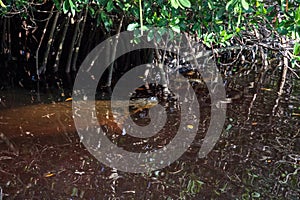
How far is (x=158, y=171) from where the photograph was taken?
3486mm

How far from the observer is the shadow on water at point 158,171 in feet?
10.4

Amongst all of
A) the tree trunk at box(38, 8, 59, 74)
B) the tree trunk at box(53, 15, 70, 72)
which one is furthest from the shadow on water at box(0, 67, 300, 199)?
the tree trunk at box(53, 15, 70, 72)

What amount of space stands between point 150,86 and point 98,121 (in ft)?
4.98

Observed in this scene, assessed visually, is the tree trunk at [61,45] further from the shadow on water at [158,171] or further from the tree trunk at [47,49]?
the shadow on water at [158,171]

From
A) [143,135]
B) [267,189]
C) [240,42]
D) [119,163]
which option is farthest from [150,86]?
[267,189]

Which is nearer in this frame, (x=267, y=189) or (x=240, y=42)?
(x=267, y=189)

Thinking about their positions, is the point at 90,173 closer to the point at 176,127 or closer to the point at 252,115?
the point at 176,127

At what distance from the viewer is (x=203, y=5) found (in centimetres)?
326

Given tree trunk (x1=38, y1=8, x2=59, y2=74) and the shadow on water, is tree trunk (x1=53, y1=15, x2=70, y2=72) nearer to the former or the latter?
tree trunk (x1=38, y1=8, x2=59, y2=74)

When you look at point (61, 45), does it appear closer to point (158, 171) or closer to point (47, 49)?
point (47, 49)

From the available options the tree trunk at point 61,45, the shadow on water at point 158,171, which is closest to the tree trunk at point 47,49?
the tree trunk at point 61,45

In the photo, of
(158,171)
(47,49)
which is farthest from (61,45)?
(158,171)

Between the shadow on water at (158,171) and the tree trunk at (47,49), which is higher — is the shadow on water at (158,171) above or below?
below

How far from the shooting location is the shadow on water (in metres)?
3.17
